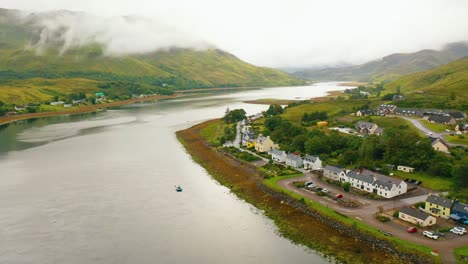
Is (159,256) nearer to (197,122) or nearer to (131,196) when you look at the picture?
(131,196)

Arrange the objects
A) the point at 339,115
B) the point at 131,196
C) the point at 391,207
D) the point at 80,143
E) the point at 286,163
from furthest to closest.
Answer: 1. the point at 339,115
2. the point at 80,143
3. the point at 286,163
4. the point at 131,196
5. the point at 391,207

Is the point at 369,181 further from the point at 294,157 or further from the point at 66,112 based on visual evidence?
the point at 66,112

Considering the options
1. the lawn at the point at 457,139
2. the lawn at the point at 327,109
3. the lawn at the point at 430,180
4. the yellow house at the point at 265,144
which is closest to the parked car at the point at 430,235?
the lawn at the point at 430,180

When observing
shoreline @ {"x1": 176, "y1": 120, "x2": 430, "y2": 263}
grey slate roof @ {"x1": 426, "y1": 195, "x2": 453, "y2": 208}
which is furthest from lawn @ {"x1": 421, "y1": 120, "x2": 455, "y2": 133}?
shoreline @ {"x1": 176, "y1": 120, "x2": 430, "y2": 263}

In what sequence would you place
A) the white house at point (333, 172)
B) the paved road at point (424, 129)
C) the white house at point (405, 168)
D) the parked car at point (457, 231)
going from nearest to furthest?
the parked car at point (457, 231), the white house at point (333, 172), the white house at point (405, 168), the paved road at point (424, 129)

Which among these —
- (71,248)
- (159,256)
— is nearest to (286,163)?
(159,256)

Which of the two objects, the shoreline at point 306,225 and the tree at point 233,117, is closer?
the shoreline at point 306,225

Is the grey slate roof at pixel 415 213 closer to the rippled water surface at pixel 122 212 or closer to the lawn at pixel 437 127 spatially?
the rippled water surface at pixel 122 212
